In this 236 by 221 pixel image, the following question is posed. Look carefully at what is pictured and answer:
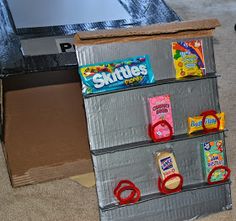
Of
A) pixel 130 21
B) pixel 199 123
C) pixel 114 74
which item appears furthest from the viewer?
pixel 130 21

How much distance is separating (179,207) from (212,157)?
0.18 m

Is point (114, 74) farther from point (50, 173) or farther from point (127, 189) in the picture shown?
point (50, 173)

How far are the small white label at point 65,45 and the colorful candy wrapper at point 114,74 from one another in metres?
0.19

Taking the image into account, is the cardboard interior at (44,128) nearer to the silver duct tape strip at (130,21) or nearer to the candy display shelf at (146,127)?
the silver duct tape strip at (130,21)

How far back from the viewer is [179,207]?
1.33 meters

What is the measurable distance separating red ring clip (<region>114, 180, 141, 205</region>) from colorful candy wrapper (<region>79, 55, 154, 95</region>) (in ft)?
0.92

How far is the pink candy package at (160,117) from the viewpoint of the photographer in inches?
49.5

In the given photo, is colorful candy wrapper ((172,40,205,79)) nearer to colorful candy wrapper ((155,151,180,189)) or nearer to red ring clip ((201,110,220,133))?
red ring clip ((201,110,220,133))

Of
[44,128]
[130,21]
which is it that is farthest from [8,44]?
[130,21]

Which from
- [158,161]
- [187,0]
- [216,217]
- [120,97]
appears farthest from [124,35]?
[187,0]

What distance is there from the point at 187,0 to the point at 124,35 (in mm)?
2022

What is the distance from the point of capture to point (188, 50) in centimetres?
128

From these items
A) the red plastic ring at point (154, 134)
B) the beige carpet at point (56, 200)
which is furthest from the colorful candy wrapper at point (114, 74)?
the beige carpet at point (56, 200)

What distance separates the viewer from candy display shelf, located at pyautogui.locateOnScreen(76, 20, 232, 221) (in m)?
1.23
